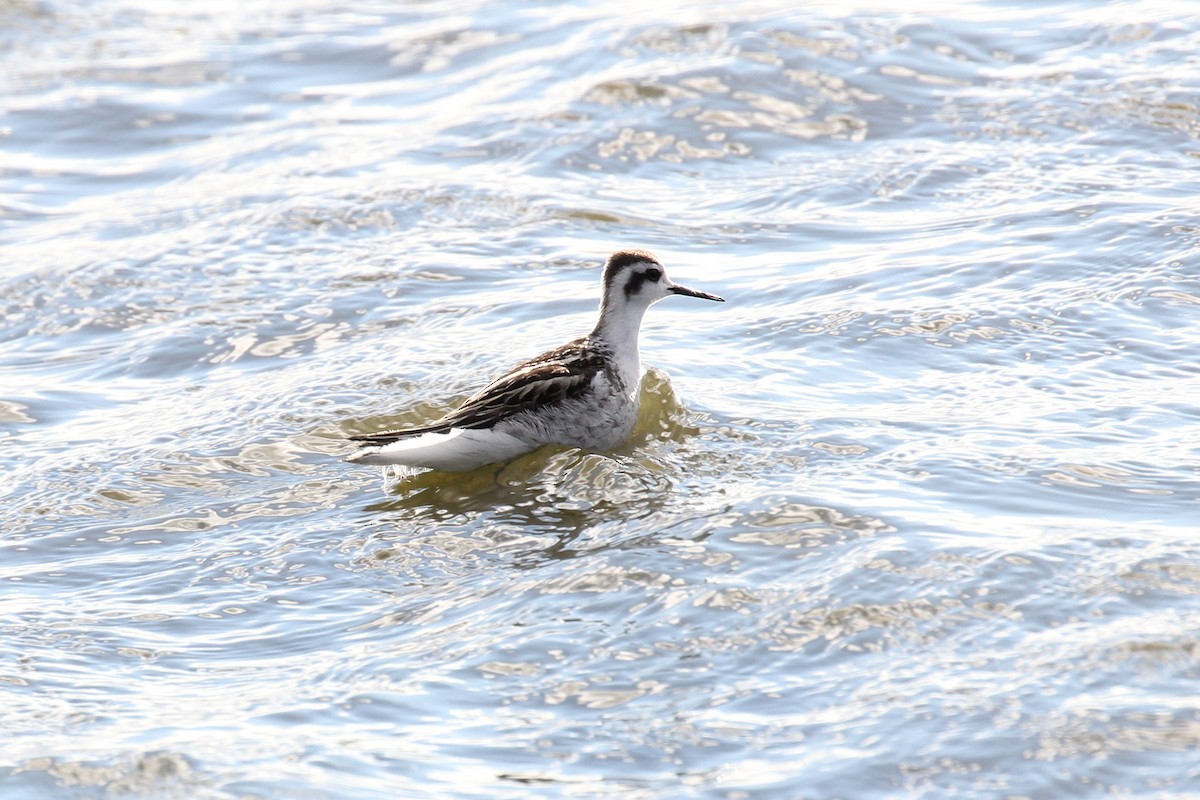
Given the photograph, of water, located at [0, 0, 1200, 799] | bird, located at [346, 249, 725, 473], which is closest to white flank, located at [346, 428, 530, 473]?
bird, located at [346, 249, 725, 473]

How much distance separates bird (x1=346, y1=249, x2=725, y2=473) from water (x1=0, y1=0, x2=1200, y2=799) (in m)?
0.20

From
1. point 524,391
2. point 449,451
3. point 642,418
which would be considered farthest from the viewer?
point 642,418

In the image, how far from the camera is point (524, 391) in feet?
28.2

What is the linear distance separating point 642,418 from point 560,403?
667mm

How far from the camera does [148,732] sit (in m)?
6.08

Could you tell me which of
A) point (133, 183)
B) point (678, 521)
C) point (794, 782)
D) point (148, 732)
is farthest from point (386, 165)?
point (794, 782)

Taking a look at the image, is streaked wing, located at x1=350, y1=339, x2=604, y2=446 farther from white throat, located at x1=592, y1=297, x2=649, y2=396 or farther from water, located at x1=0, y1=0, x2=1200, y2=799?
water, located at x1=0, y1=0, x2=1200, y2=799

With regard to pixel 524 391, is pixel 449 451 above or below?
below

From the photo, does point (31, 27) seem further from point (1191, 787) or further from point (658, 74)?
point (1191, 787)

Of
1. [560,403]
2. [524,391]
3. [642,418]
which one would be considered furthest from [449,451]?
[642,418]

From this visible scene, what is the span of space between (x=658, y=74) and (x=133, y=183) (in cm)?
482

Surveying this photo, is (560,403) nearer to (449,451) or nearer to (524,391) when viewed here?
(524,391)

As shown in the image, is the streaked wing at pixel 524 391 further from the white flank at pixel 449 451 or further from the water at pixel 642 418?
the water at pixel 642 418

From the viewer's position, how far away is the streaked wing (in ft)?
27.7
